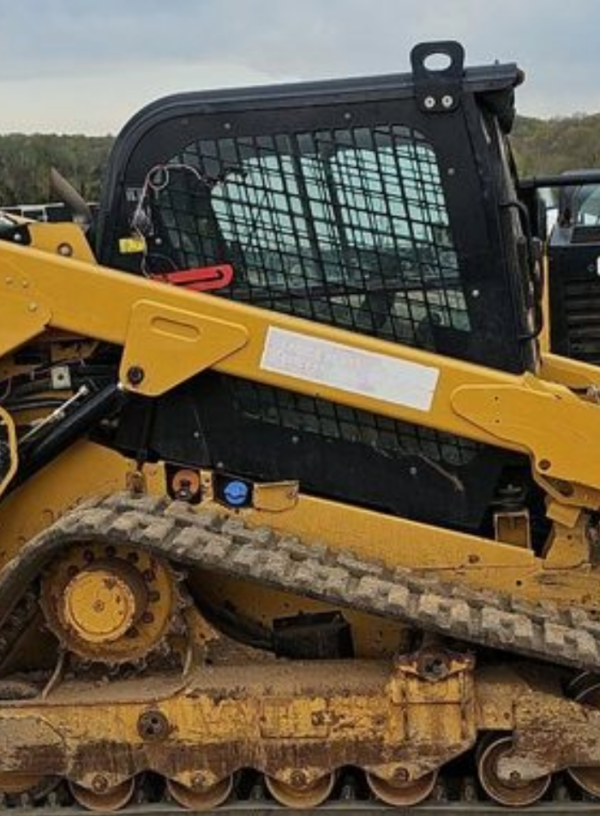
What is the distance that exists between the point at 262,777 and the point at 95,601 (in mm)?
830

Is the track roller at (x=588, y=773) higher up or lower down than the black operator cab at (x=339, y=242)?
lower down

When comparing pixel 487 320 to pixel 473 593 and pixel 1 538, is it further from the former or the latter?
pixel 1 538

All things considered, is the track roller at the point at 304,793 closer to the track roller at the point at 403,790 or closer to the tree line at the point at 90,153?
the track roller at the point at 403,790

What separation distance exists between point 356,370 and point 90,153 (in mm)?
39183

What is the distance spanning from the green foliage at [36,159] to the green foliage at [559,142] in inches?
582

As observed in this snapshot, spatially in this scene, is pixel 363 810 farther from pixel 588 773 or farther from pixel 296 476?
pixel 296 476

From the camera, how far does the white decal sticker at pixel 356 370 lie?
4.80 metres

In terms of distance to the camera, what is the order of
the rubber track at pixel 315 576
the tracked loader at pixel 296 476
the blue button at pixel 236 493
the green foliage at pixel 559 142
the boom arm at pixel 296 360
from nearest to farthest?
the rubber track at pixel 315 576 → the tracked loader at pixel 296 476 → the boom arm at pixel 296 360 → the blue button at pixel 236 493 → the green foliage at pixel 559 142

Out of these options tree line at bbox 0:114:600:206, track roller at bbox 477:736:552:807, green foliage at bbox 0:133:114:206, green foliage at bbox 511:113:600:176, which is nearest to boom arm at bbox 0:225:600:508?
track roller at bbox 477:736:552:807

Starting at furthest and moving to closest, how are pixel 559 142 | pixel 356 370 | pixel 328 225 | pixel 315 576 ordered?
pixel 559 142 → pixel 328 225 → pixel 356 370 → pixel 315 576

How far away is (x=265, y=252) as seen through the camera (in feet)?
16.5

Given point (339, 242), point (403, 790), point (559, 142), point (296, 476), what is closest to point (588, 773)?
point (403, 790)

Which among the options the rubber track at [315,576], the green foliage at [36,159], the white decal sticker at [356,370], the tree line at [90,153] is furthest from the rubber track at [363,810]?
the green foliage at [36,159]

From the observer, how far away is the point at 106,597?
4594mm
